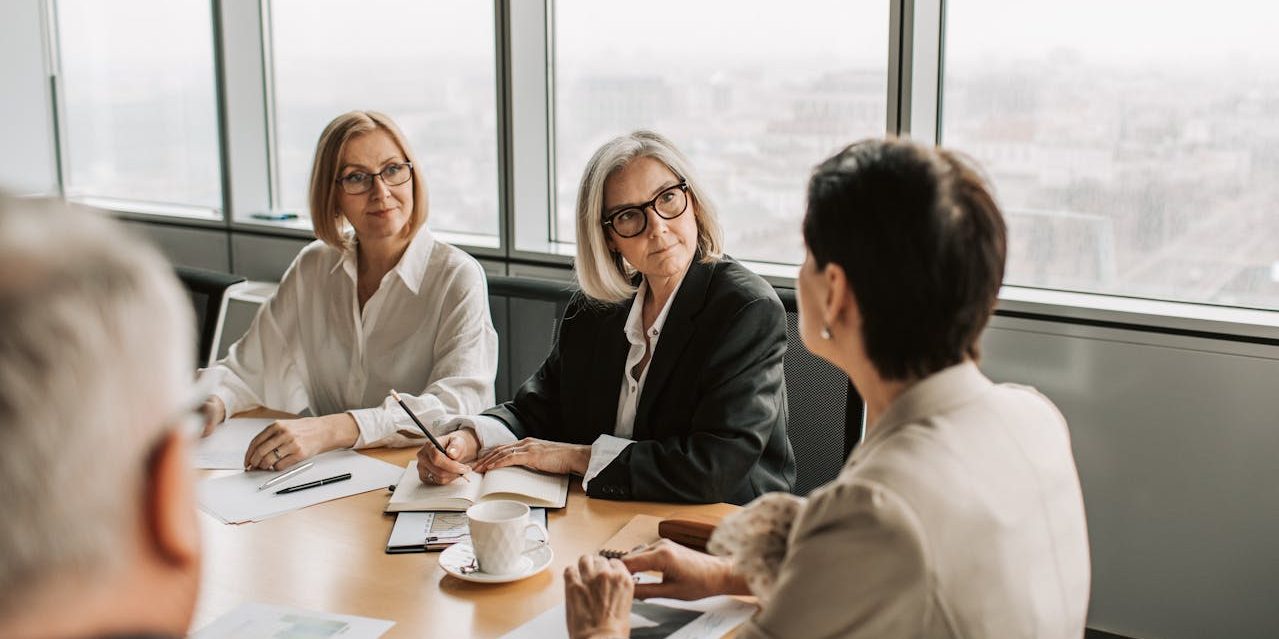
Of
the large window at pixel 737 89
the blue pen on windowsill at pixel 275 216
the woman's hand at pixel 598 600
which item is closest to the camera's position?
the woman's hand at pixel 598 600

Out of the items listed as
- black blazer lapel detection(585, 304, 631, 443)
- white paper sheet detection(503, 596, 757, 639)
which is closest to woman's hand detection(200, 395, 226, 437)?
black blazer lapel detection(585, 304, 631, 443)

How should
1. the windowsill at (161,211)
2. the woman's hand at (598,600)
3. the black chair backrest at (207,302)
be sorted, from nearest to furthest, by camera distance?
the woman's hand at (598,600), the black chair backrest at (207,302), the windowsill at (161,211)

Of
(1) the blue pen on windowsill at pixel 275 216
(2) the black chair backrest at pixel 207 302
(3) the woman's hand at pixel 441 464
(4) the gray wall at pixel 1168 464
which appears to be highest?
(1) the blue pen on windowsill at pixel 275 216

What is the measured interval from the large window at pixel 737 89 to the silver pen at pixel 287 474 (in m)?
1.50

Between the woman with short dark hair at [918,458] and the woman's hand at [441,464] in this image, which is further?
the woman's hand at [441,464]

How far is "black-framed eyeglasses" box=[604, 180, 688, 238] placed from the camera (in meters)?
2.23

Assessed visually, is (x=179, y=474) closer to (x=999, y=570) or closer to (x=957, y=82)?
(x=999, y=570)

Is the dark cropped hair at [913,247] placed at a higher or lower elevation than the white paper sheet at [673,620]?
higher

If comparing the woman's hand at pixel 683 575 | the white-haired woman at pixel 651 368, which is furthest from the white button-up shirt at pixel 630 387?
the woman's hand at pixel 683 575

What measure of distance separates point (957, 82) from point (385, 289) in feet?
5.01

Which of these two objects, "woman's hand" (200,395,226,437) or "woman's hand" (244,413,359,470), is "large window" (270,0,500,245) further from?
"woman's hand" (244,413,359,470)

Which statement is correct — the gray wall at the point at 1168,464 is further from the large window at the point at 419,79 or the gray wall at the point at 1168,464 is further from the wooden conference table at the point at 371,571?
the large window at the point at 419,79

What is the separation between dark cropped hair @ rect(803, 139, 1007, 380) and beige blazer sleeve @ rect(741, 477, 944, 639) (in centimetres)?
18

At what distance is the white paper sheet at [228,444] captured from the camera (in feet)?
6.97
